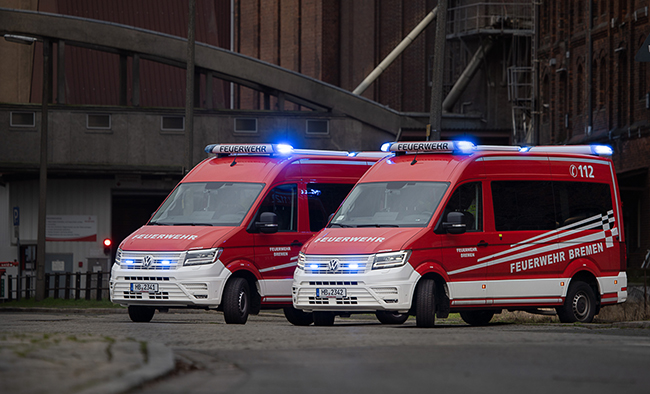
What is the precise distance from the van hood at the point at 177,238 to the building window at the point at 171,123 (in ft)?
81.1

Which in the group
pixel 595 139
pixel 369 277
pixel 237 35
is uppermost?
pixel 237 35

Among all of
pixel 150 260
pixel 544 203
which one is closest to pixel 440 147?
pixel 544 203

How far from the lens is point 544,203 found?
51.2 ft

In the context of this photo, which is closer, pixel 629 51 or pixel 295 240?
pixel 295 240

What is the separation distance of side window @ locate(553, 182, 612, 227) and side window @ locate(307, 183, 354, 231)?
3356 millimetres

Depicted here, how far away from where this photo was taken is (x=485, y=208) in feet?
49.1

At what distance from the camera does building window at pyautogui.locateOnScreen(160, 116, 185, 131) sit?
132 feet

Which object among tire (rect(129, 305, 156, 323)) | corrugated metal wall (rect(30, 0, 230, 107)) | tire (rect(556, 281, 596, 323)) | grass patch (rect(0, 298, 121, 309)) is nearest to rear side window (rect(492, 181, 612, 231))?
tire (rect(556, 281, 596, 323))

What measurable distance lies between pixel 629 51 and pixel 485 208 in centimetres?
2250

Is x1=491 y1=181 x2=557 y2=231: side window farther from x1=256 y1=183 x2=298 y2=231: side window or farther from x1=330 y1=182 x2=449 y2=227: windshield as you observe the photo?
x1=256 y1=183 x2=298 y2=231: side window

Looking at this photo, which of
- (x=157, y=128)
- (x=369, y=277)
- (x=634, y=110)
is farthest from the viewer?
(x=157, y=128)

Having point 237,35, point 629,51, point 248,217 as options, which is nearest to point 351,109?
point 629,51

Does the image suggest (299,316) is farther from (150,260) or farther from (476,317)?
(150,260)

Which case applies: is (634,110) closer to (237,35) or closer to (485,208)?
(485,208)
